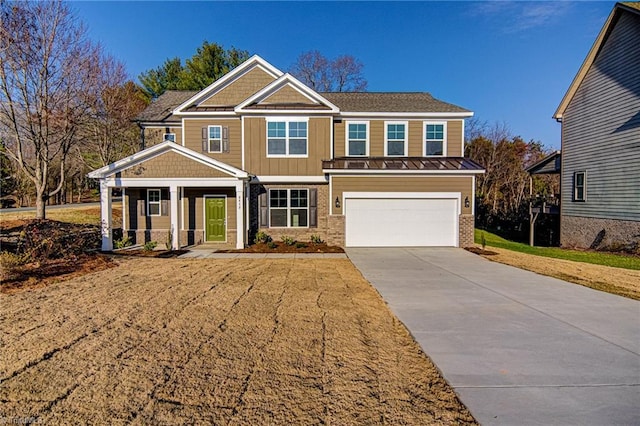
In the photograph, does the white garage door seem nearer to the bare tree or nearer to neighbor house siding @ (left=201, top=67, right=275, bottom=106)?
neighbor house siding @ (left=201, top=67, right=275, bottom=106)

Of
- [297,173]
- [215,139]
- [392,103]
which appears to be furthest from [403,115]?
[215,139]

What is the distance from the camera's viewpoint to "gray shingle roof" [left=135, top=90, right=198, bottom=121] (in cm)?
1686

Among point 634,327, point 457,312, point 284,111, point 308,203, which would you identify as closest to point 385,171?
point 308,203

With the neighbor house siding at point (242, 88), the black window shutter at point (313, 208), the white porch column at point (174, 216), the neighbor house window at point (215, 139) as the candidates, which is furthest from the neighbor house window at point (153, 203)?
the black window shutter at point (313, 208)

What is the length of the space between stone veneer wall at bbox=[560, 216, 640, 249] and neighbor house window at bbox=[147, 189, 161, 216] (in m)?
19.5

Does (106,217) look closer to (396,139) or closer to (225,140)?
(225,140)

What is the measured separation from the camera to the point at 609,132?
14.7 meters

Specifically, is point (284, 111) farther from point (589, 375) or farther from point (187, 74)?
point (187, 74)

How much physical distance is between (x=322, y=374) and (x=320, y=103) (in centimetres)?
1324

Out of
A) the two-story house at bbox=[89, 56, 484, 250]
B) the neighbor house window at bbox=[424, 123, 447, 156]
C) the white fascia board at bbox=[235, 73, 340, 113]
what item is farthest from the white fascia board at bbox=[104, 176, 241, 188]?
the neighbor house window at bbox=[424, 123, 447, 156]

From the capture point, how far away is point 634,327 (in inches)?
211

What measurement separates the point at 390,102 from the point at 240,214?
30.1 ft

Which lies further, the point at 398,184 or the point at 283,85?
the point at 283,85

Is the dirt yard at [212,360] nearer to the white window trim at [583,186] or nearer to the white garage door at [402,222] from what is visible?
the white garage door at [402,222]
